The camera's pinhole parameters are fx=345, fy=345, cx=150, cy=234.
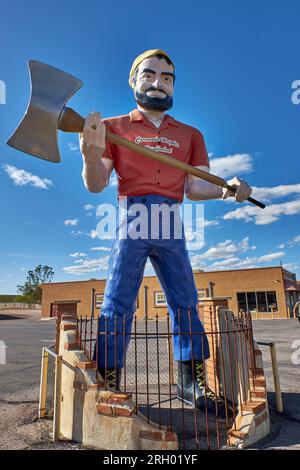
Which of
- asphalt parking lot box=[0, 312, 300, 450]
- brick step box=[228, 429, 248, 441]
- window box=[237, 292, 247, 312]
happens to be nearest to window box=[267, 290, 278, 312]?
window box=[237, 292, 247, 312]

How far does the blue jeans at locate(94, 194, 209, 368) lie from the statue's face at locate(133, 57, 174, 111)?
3.13 feet

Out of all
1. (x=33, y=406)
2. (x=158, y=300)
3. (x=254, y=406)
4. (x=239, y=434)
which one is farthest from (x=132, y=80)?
(x=158, y=300)

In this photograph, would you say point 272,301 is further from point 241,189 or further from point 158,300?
point 241,189

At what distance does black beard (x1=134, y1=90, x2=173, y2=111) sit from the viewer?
344 centimetres

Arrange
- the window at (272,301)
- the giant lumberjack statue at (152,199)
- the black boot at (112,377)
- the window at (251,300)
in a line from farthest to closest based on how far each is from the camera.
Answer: the window at (251,300) < the window at (272,301) < the giant lumberjack statue at (152,199) < the black boot at (112,377)

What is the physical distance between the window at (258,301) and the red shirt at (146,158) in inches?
908

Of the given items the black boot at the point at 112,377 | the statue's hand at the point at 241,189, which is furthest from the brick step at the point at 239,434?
the statue's hand at the point at 241,189

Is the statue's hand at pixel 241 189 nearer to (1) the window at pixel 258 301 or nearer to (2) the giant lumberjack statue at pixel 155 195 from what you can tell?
(2) the giant lumberjack statue at pixel 155 195

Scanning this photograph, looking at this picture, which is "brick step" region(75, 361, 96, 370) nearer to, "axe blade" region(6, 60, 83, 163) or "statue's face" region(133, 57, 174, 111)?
"axe blade" region(6, 60, 83, 163)

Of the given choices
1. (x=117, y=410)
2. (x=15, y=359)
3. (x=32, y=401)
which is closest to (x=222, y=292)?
(x=15, y=359)

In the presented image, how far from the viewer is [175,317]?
3424mm

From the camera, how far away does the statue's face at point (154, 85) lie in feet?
11.3

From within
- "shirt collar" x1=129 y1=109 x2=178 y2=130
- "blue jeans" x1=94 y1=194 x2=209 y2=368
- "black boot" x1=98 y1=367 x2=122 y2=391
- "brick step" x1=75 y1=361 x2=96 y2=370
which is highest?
"shirt collar" x1=129 y1=109 x2=178 y2=130
